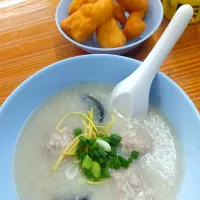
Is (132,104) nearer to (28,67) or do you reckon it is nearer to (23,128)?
(23,128)

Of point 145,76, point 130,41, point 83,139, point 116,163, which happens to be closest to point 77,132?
point 83,139

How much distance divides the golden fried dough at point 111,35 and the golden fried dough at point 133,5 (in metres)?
0.09

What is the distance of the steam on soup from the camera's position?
950 millimetres

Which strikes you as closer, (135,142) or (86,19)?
(135,142)

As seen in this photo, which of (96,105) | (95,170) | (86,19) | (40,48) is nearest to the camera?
(95,170)

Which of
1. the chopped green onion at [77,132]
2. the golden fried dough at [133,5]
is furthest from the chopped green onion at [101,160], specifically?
the golden fried dough at [133,5]

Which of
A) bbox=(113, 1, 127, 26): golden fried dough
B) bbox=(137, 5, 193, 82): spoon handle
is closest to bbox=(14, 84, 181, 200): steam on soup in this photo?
bbox=(137, 5, 193, 82): spoon handle

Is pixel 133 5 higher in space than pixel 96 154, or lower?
higher

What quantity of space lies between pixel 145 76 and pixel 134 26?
0.32m

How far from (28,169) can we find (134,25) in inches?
25.7

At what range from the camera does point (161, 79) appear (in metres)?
1.04

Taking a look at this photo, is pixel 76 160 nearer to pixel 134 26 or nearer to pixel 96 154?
pixel 96 154

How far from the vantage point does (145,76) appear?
1011 mm

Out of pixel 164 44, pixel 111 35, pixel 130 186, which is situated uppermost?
pixel 164 44
